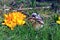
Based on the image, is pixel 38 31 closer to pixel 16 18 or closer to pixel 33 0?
pixel 16 18

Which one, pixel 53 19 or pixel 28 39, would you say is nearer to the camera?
pixel 28 39

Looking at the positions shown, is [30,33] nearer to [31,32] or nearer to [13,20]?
[31,32]

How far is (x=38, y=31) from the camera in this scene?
3898 millimetres

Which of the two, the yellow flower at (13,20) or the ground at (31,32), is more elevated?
the yellow flower at (13,20)

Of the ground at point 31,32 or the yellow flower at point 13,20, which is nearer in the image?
the ground at point 31,32

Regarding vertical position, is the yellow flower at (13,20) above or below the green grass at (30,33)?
above

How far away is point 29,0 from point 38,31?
1.60 m

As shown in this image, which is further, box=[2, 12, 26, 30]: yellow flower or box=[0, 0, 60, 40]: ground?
box=[2, 12, 26, 30]: yellow flower

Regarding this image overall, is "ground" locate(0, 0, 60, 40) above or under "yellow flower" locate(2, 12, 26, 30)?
under

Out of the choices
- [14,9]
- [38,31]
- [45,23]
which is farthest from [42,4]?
[38,31]

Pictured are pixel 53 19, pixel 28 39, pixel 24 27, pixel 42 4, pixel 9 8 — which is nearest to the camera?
pixel 28 39

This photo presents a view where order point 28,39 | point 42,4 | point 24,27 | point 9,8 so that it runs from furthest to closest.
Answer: point 42,4 < point 9,8 < point 24,27 < point 28,39

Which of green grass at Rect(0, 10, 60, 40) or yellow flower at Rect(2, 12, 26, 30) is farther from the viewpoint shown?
yellow flower at Rect(2, 12, 26, 30)

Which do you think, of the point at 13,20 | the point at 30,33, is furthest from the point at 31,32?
the point at 13,20
